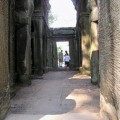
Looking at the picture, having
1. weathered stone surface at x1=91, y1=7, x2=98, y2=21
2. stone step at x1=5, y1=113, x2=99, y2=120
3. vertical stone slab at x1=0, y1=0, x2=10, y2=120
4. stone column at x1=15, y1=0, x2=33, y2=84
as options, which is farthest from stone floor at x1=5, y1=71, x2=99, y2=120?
weathered stone surface at x1=91, y1=7, x2=98, y2=21

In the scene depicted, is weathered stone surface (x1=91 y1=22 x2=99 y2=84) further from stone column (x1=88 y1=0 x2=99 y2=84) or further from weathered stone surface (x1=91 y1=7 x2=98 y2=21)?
weathered stone surface (x1=91 y1=7 x2=98 y2=21)

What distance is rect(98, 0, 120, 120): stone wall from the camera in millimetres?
3799

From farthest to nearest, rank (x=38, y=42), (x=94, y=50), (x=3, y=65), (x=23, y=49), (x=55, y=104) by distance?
(x=38, y=42), (x=94, y=50), (x=23, y=49), (x=55, y=104), (x=3, y=65)

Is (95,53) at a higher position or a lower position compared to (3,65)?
higher

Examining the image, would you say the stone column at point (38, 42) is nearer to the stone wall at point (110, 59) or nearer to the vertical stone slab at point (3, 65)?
the vertical stone slab at point (3, 65)

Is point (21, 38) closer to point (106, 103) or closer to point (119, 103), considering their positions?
point (106, 103)

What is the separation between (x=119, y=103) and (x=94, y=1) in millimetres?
6512

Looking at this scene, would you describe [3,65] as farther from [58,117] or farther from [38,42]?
[38,42]

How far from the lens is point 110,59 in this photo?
4250mm

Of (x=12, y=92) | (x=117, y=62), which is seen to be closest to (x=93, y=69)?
(x=12, y=92)

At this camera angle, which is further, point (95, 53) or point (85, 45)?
point (85, 45)

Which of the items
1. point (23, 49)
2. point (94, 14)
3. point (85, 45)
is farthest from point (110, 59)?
point (85, 45)

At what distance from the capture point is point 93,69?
10.3 m

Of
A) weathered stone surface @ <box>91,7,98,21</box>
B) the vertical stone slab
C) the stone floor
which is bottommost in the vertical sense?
the stone floor
